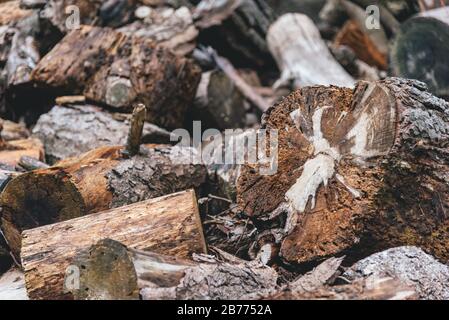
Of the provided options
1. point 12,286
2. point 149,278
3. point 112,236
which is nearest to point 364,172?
point 149,278

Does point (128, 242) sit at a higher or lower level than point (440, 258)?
higher

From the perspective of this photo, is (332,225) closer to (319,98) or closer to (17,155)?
(319,98)

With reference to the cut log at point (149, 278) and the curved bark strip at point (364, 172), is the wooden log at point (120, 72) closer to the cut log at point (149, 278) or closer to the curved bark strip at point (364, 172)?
the curved bark strip at point (364, 172)

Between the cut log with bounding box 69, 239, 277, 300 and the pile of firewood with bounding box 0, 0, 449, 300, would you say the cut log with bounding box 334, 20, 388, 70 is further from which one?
the cut log with bounding box 69, 239, 277, 300

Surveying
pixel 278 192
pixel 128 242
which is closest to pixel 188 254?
pixel 128 242

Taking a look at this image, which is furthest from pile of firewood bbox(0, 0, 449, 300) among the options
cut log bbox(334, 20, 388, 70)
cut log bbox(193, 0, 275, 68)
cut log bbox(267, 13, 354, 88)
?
cut log bbox(334, 20, 388, 70)
